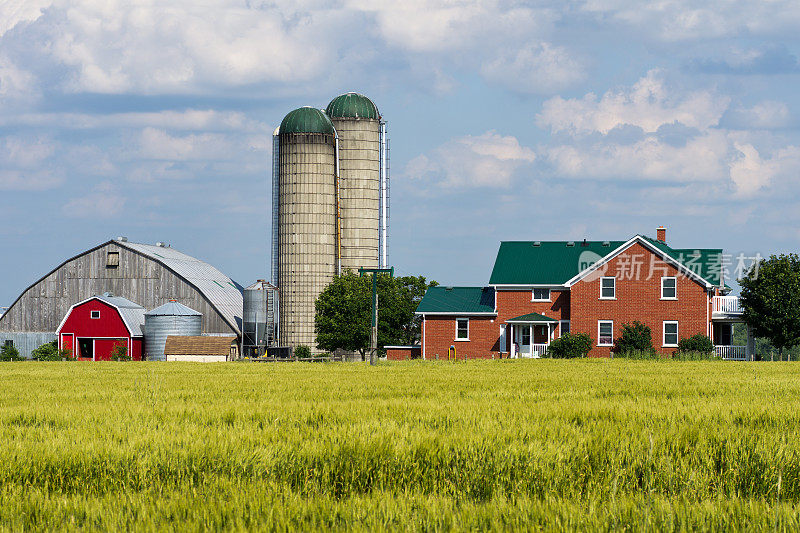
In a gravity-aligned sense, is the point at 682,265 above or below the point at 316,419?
above

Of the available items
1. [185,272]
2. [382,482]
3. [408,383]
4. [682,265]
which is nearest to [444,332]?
[682,265]

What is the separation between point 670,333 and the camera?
61031 mm

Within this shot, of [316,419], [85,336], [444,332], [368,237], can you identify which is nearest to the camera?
[316,419]

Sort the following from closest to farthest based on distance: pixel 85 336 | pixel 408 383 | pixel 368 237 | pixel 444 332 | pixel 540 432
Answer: pixel 540 432, pixel 408 383, pixel 444 332, pixel 85 336, pixel 368 237

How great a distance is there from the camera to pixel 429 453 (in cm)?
889

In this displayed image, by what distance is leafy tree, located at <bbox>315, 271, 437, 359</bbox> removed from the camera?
75.1 meters

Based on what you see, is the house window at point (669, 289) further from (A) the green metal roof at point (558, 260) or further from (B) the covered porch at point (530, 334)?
(B) the covered porch at point (530, 334)

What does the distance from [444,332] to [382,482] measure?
192 feet

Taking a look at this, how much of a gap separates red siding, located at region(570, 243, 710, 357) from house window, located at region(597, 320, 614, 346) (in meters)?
0.26

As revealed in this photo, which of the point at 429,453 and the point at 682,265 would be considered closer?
the point at 429,453

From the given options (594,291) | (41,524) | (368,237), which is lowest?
(41,524)

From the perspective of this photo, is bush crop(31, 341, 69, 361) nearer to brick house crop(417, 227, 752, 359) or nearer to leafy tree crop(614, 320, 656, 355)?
brick house crop(417, 227, 752, 359)

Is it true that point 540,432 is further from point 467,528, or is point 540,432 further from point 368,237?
point 368,237

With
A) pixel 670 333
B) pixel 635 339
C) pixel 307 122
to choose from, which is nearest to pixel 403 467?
pixel 635 339
